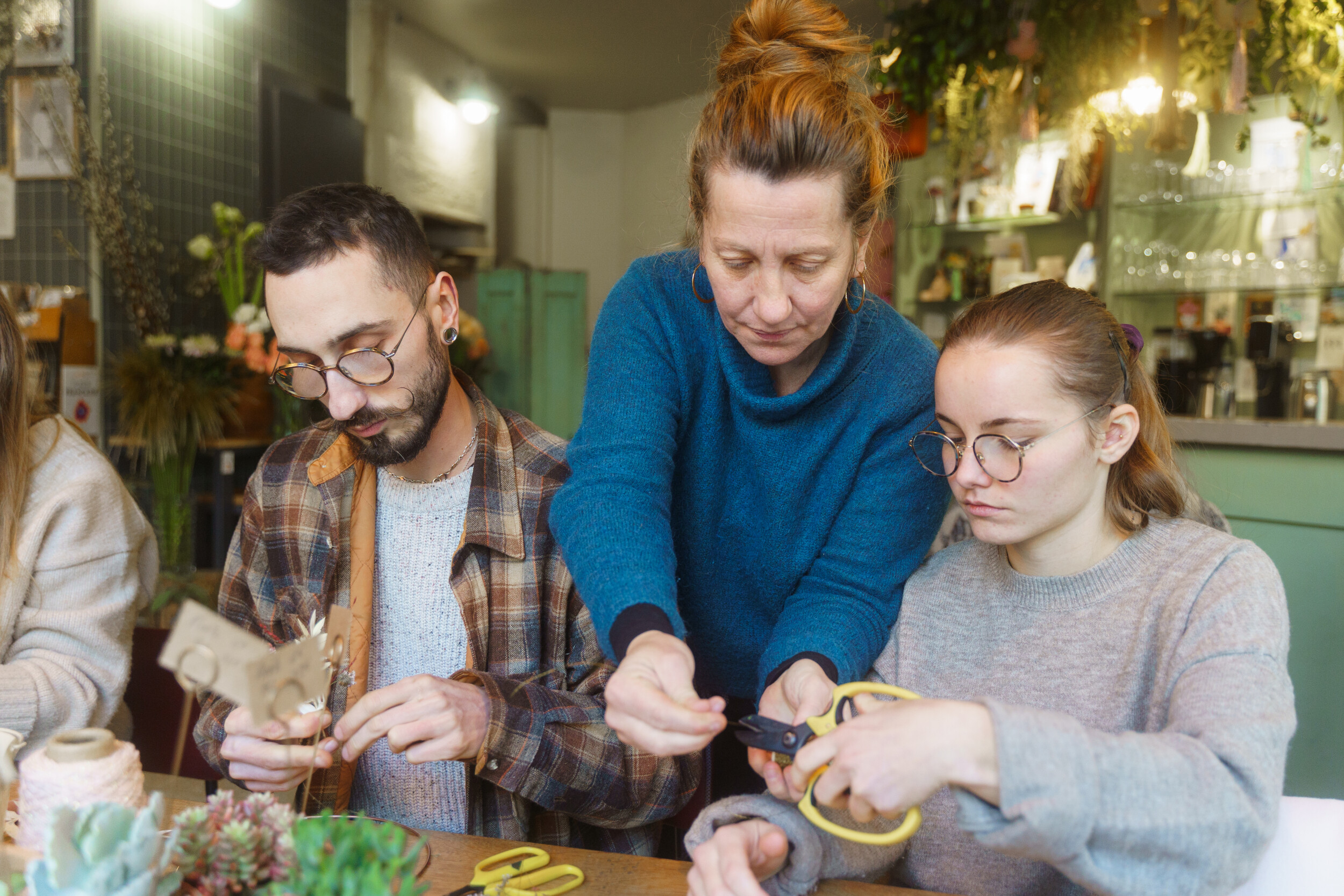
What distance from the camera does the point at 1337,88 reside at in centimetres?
333

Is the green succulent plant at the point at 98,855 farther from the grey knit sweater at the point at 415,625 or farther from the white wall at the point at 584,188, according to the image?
the white wall at the point at 584,188

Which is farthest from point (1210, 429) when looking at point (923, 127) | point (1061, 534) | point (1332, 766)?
point (1061, 534)

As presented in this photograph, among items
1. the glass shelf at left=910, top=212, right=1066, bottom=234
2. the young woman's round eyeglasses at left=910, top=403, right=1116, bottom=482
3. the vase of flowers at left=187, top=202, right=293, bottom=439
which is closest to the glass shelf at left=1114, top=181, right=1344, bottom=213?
the glass shelf at left=910, top=212, right=1066, bottom=234

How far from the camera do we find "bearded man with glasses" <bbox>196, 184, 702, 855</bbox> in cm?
131

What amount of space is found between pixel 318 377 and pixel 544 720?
555 mm

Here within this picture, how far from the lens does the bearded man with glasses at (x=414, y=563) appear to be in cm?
131

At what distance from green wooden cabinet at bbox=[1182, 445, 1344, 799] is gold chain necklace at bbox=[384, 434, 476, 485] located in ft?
7.74

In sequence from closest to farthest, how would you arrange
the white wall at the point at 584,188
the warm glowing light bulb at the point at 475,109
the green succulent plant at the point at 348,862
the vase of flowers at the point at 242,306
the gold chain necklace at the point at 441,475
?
the green succulent plant at the point at 348,862 → the gold chain necklace at the point at 441,475 → the vase of flowers at the point at 242,306 → the warm glowing light bulb at the point at 475,109 → the white wall at the point at 584,188

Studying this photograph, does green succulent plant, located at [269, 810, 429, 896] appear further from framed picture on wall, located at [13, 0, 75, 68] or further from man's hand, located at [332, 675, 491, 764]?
framed picture on wall, located at [13, 0, 75, 68]

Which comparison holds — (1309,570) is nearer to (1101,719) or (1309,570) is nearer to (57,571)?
(1101,719)

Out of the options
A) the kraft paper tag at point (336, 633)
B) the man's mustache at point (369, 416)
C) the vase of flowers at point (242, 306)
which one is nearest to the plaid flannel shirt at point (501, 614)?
the man's mustache at point (369, 416)

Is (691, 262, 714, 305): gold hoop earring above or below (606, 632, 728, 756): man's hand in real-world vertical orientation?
above

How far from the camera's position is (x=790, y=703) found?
1118 mm

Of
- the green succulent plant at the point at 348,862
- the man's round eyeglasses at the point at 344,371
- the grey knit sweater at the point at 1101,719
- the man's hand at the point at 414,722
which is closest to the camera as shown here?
the green succulent plant at the point at 348,862
